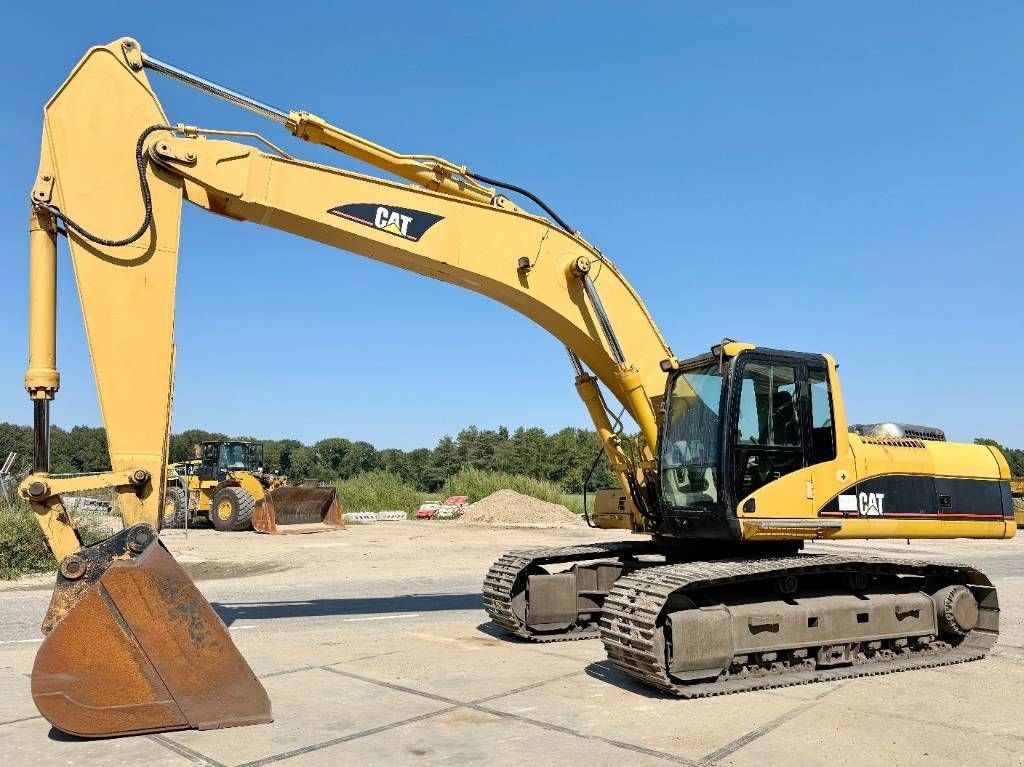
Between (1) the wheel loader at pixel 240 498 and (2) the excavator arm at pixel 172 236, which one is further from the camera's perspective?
(1) the wheel loader at pixel 240 498

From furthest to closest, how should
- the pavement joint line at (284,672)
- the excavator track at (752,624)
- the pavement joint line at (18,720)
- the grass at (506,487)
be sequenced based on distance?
the grass at (506,487)
the pavement joint line at (284,672)
the excavator track at (752,624)
the pavement joint line at (18,720)

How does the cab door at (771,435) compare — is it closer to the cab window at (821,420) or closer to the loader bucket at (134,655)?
the cab window at (821,420)

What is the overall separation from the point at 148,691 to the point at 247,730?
67cm

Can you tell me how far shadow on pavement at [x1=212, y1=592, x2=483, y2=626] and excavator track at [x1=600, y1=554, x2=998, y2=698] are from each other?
459cm

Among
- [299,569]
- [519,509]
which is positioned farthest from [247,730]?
[519,509]

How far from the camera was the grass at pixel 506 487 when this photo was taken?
35.8 meters

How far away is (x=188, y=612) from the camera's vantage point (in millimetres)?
5461

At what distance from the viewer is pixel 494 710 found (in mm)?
5930

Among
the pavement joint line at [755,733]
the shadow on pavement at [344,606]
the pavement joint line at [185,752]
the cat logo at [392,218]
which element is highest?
the cat logo at [392,218]

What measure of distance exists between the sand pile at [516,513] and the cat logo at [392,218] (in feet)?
74.0

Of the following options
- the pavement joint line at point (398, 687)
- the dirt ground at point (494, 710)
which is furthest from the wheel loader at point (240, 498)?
the pavement joint line at point (398, 687)

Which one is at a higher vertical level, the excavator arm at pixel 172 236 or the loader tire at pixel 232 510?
the excavator arm at pixel 172 236

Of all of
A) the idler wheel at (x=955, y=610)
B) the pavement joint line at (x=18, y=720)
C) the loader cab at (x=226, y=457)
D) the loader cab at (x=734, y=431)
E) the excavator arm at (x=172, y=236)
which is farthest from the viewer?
the loader cab at (x=226, y=457)

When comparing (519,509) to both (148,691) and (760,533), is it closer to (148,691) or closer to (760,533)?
(760,533)
